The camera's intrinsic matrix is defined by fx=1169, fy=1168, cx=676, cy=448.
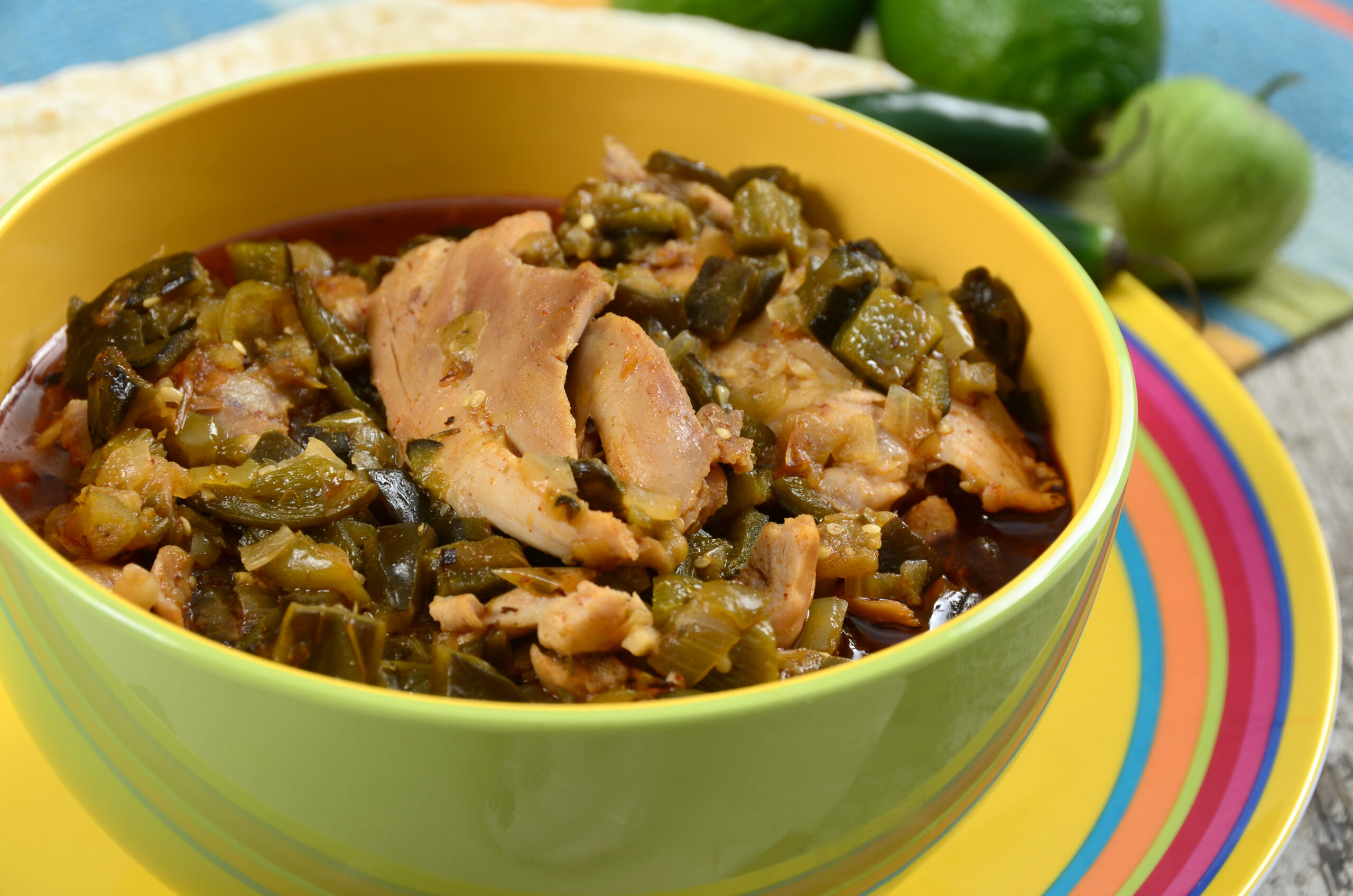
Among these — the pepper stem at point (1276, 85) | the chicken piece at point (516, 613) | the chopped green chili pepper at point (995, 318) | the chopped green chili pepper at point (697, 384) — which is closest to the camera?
the chicken piece at point (516, 613)

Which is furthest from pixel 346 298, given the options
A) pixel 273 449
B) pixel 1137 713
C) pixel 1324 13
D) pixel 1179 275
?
pixel 1324 13

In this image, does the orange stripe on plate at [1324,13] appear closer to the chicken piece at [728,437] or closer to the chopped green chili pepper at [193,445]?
the chicken piece at [728,437]

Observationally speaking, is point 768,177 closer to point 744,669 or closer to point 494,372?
point 494,372

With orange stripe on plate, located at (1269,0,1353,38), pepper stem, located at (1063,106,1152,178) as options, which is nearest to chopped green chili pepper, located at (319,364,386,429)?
pepper stem, located at (1063,106,1152,178)

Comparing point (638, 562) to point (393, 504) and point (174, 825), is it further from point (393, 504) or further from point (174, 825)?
point (174, 825)

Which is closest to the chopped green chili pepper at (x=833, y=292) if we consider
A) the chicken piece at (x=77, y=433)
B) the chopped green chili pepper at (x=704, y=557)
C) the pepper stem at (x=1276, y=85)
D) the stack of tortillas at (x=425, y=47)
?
the chopped green chili pepper at (x=704, y=557)

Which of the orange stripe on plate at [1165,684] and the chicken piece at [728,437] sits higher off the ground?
the chicken piece at [728,437]
